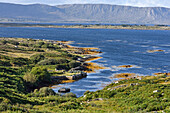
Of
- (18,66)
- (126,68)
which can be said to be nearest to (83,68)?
(126,68)

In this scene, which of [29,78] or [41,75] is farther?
[41,75]

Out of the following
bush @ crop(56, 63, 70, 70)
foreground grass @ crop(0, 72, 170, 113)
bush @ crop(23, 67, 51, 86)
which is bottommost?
bush @ crop(56, 63, 70, 70)

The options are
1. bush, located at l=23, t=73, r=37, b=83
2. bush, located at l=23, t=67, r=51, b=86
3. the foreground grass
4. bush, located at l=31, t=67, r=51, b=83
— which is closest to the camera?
the foreground grass

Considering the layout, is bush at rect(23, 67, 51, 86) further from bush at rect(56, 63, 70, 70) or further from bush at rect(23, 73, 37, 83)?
bush at rect(56, 63, 70, 70)

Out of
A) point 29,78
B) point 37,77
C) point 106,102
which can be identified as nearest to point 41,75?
point 37,77

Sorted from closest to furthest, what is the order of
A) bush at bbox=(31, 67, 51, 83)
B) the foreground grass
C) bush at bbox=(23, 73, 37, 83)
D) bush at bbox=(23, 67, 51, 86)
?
1. the foreground grass
2. bush at bbox=(23, 73, 37, 83)
3. bush at bbox=(23, 67, 51, 86)
4. bush at bbox=(31, 67, 51, 83)

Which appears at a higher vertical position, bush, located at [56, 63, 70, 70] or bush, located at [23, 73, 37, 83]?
bush, located at [23, 73, 37, 83]

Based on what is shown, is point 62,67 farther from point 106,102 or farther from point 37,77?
point 106,102

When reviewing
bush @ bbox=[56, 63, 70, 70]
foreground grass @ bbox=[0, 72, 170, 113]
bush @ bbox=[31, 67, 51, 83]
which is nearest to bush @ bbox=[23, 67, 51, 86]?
bush @ bbox=[31, 67, 51, 83]

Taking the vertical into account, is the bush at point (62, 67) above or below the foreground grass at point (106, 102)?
below

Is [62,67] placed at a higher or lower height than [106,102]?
lower

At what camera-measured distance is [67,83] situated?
57406mm

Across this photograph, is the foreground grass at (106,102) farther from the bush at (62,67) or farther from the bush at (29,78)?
the bush at (62,67)

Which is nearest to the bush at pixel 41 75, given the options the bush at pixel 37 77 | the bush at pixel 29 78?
the bush at pixel 37 77
